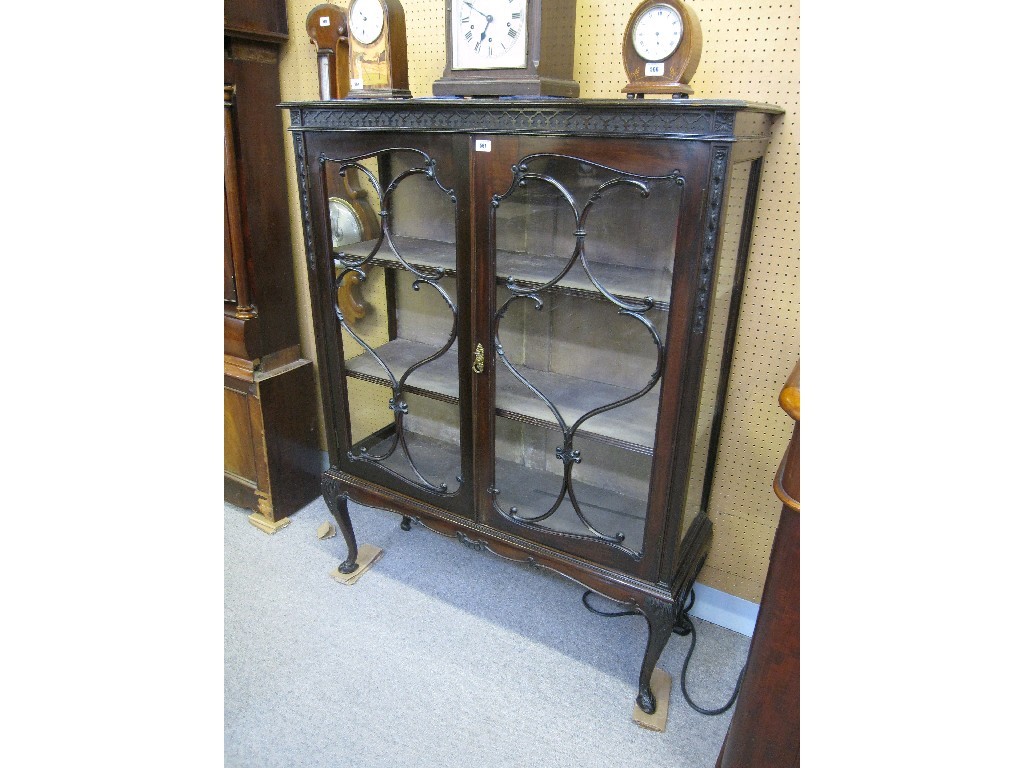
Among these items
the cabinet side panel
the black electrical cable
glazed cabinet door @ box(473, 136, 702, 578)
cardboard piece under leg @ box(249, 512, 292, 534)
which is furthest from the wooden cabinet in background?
the cabinet side panel

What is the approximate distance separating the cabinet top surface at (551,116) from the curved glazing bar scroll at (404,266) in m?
0.08

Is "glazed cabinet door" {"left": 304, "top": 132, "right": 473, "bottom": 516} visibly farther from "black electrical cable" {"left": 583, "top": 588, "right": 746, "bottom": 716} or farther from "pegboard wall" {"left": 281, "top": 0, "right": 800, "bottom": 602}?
"black electrical cable" {"left": 583, "top": 588, "right": 746, "bottom": 716}

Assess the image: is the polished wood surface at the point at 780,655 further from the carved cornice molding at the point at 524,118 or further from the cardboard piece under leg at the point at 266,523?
the cardboard piece under leg at the point at 266,523

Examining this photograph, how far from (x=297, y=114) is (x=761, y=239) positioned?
1.22 metres

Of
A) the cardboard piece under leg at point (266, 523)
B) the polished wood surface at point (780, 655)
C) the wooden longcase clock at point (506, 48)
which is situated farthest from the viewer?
the cardboard piece under leg at point (266, 523)

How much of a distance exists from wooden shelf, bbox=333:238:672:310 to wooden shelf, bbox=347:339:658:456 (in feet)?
0.74

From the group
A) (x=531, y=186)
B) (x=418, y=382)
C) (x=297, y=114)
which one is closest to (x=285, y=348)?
(x=418, y=382)

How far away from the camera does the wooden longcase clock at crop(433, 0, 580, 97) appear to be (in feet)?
4.38

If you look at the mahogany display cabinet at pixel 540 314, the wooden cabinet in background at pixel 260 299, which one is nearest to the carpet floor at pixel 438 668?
the mahogany display cabinet at pixel 540 314

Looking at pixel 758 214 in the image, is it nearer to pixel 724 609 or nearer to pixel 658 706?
pixel 724 609

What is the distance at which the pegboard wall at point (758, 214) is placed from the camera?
139cm

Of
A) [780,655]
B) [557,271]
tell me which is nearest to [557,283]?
[557,271]

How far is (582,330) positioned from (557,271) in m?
0.23

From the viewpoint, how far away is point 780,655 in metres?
1.13
